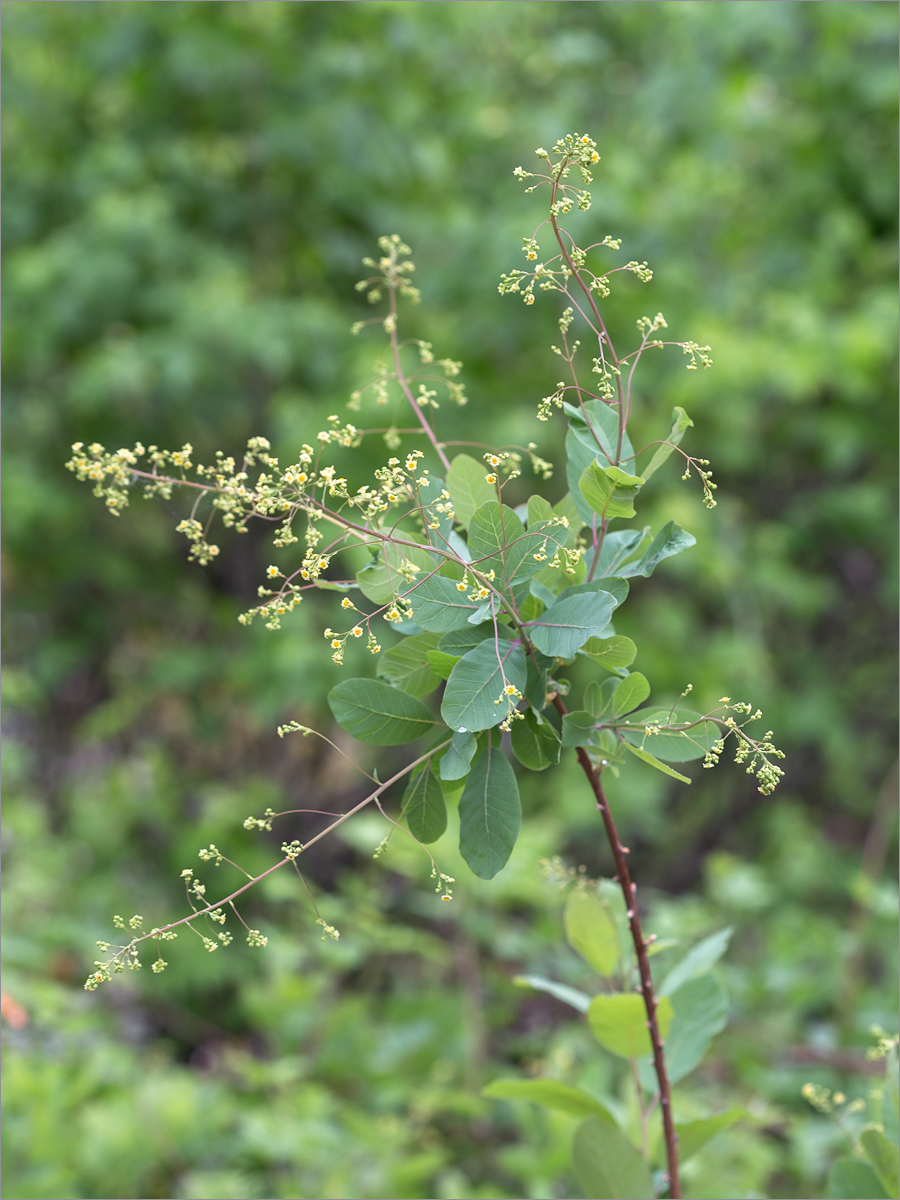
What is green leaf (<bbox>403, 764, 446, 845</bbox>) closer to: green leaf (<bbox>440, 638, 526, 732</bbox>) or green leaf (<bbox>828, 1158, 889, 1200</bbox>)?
green leaf (<bbox>440, 638, 526, 732</bbox>)

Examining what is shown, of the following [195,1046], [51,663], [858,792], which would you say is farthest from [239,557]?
[858,792]

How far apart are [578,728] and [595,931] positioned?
237 millimetres

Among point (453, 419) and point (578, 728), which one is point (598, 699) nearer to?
point (578, 728)

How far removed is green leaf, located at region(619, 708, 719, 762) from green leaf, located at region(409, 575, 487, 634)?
3.9 inches

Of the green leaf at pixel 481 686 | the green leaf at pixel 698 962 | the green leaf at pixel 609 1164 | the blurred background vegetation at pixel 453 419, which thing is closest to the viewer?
the green leaf at pixel 481 686

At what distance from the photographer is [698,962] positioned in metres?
0.70

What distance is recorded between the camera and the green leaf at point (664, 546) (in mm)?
471

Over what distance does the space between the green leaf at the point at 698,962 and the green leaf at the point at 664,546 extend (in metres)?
0.33

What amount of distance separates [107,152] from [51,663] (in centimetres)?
112

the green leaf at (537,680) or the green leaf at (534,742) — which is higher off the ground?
the green leaf at (537,680)

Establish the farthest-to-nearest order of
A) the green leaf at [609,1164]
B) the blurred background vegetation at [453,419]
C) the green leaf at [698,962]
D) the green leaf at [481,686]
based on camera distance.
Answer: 1. the blurred background vegetation at [453,419]
2. the green leaf at [698,962]
3. the green leaf at [609,1164]
4. the green leaf at [481,686]

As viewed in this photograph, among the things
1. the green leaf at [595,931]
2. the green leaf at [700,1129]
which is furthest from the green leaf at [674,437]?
the green leaf at [700,1129]

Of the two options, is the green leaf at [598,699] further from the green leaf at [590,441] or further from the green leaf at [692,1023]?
the green leaf at [692,1023]

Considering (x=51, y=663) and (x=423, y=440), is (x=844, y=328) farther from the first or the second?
(x=51, y=663)
